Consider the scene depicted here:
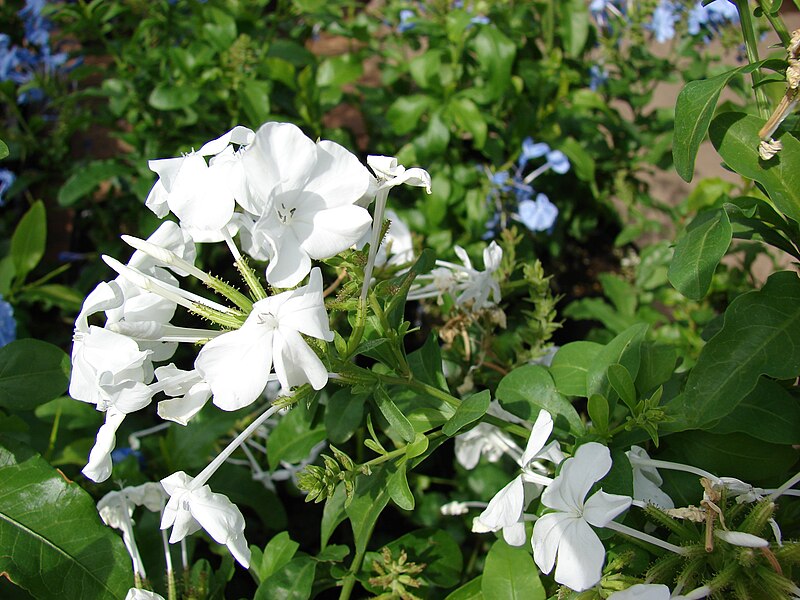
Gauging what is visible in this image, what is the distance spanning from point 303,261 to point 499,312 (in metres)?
0.54

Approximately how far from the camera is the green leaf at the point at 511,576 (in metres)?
0.84

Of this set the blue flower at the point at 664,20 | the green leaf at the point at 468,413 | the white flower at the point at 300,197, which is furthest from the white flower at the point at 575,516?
the blue flower at the point at 664,20

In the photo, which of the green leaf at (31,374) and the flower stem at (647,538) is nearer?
the flower stem at (647,538)

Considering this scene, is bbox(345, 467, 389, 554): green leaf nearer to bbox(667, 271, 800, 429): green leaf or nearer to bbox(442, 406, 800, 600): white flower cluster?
bbox(442, 406, 800, 600): white flower cluster

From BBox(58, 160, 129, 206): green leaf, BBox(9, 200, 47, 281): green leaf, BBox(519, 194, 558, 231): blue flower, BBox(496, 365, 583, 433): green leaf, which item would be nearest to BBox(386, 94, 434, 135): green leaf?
BBox(519, 194, 558, 231): blue flower

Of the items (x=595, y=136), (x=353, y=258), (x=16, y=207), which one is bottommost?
(x=16, y=207)

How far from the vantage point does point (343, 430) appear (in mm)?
976

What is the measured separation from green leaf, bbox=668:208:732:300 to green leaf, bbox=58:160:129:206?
4.91 ft

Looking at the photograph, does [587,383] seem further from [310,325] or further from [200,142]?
[200,142]

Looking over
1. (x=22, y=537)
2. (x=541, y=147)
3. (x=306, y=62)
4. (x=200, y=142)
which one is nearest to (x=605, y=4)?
(x=541, y=147)

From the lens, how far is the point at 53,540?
85 centimetres

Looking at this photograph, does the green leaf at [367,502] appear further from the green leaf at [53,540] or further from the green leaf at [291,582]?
the green leaf at [53,540]

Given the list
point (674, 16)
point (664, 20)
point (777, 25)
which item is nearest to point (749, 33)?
point (777, 25)

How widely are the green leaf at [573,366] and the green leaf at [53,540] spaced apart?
2.05 ft
